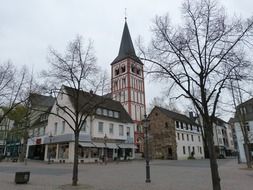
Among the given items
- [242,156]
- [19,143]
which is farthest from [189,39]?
[19,143]

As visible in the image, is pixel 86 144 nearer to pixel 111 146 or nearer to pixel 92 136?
pixel 92 136

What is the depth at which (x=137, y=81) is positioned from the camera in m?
65.3

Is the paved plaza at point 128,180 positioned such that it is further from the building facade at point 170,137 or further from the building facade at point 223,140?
the building facade at point 223,140

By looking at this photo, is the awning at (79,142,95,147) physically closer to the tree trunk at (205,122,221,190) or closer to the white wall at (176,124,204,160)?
the white wall at (176,124,204,160)

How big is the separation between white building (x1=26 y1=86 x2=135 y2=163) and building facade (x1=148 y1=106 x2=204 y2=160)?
8.75 m

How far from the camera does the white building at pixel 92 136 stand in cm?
3566

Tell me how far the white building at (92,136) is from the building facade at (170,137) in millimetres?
8746

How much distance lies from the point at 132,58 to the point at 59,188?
7.34 meters

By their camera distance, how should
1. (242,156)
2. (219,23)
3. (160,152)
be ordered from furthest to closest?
(160,152) → (242,156) → (219,23)

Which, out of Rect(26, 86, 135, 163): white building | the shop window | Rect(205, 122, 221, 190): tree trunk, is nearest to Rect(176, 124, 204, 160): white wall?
Rect(26, 86, 135, 163): white building

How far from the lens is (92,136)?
3716 centimetres

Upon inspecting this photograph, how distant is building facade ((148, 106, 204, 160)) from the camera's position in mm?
49594

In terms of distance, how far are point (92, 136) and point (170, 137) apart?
19.8 metres

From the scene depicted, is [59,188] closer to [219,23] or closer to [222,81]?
[222,81]
